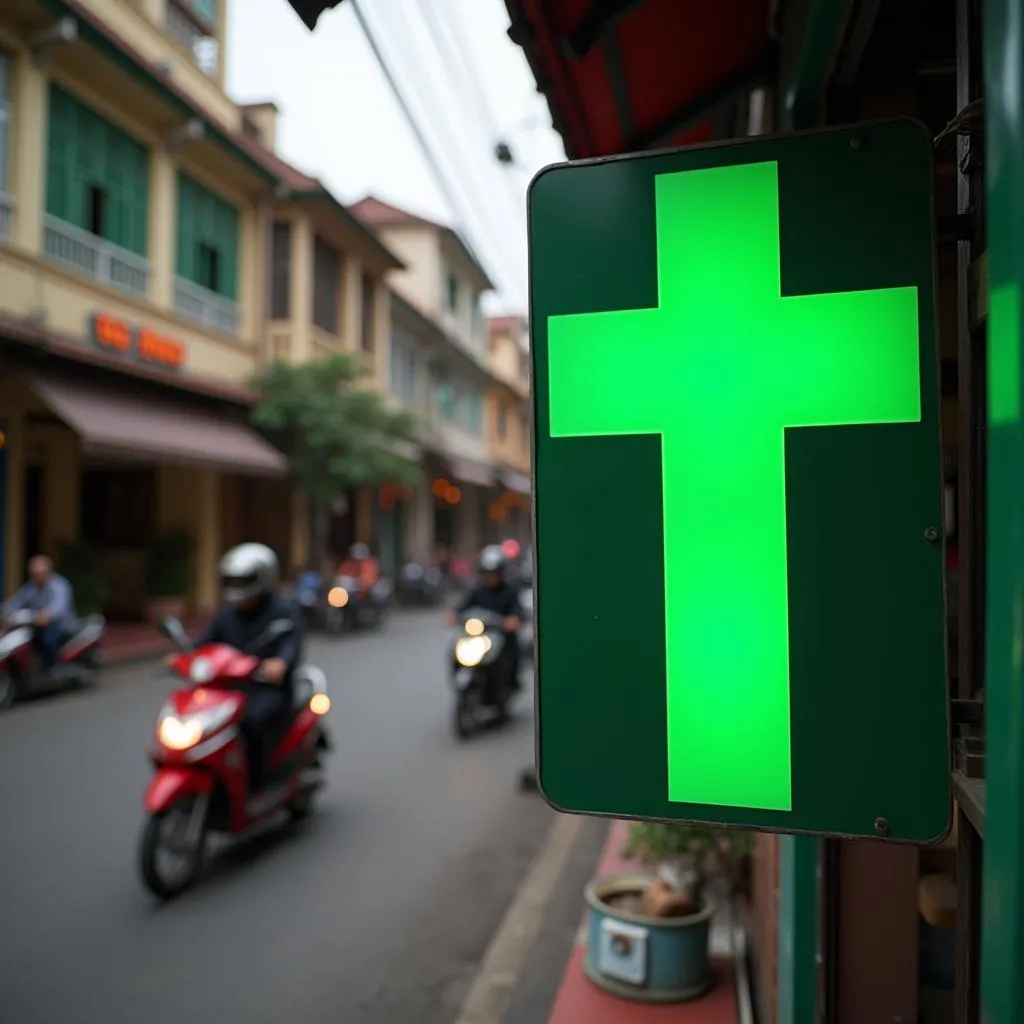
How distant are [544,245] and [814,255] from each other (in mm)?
402

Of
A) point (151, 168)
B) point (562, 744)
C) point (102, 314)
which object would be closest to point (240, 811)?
point (562, 744)

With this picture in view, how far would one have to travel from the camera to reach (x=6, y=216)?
33.5ft

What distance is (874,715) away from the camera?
47.3 inches

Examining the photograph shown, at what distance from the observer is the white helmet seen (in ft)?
15.7

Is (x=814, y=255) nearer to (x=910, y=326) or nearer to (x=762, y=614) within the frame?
(x=910, y=326)

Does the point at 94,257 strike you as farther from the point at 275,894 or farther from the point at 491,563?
the point at 275,894

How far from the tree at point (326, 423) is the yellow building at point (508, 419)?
1627cm

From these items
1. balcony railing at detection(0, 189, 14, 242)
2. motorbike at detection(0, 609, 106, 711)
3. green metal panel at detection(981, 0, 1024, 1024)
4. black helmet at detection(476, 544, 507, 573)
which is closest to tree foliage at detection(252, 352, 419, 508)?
balcony railing at detection(0, 189, 14, 242)

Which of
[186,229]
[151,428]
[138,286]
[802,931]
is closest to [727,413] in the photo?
[802,931]

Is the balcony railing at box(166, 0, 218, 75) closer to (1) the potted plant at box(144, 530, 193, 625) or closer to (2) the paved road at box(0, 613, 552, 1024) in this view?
A: (2) the paved road at box(0, 613, 552, 1024)

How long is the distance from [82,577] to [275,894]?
8973mm

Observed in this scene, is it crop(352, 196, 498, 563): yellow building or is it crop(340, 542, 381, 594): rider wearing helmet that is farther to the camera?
crop(352, 196, 498, 563): yellow building

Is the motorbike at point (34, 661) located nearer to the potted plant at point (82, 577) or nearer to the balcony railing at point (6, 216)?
the potted plant at point (82, 577)

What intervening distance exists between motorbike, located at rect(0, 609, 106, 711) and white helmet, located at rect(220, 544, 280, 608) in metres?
4.60
